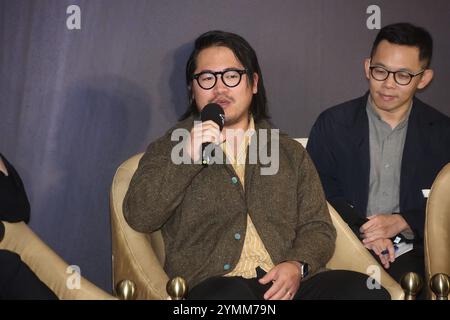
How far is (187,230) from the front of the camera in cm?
269

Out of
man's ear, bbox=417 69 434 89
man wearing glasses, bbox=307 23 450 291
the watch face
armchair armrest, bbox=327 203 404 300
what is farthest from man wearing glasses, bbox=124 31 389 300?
man's ear, bbox=417 69 434 89

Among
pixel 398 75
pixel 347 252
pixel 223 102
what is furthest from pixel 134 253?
pixel 398 75

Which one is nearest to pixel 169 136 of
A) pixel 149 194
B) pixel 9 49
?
pixel 149 194

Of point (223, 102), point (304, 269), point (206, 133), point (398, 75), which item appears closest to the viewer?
point (206, 133)

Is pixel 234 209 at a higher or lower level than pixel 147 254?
higher

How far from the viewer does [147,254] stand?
2695 millimetres

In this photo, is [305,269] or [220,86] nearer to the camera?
[305,269]

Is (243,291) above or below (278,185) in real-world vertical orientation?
below

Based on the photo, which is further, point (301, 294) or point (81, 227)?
point (81, 227)

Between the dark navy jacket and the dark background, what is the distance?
1.04 feet

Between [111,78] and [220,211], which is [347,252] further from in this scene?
[111,78]

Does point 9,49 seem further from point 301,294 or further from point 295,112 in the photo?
point 301,294

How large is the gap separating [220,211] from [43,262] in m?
0.59
